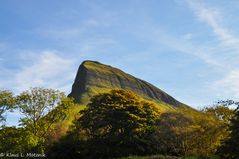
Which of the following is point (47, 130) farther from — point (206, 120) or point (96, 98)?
point (206, 120)

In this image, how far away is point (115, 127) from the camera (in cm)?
5034

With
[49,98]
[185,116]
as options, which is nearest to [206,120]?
[185,116]

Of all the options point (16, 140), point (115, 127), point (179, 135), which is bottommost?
point (179, 135)

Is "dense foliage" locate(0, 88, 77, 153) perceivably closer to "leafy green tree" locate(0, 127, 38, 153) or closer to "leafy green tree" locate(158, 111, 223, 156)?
"leafy green tree" locate(0, 127, 38, 153)

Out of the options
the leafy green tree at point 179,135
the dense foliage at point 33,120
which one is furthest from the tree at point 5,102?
the leafy green tree at point 179,135

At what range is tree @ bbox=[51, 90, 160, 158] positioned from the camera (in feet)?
158

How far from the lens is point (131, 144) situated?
1922 inches

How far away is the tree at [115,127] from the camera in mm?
48281

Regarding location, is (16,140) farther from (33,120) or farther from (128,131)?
(128,131)

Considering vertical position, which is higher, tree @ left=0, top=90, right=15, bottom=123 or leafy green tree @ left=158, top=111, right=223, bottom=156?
tree @ left=0, top=90, right=15, bottom=123

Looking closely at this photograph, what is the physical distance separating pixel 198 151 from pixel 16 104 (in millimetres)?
33730

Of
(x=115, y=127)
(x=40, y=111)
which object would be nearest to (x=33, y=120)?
(x=40, y=111)

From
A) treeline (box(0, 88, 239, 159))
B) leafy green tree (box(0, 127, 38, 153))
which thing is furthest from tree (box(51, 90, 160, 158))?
leafy green tree (box(0, 127, 38, 153))

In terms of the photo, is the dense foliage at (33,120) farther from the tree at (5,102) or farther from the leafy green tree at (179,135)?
the leafy green tree at (179,135)
